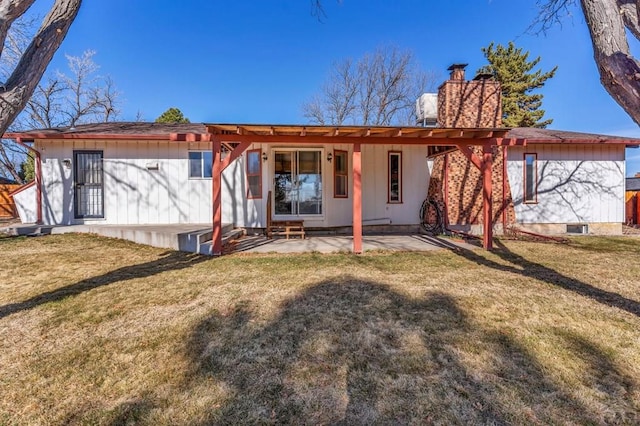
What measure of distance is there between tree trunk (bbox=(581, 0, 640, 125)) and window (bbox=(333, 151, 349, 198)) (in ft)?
20.1

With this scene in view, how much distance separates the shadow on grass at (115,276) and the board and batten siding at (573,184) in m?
9.28

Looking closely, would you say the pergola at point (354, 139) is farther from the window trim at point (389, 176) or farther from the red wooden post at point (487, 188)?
the window trim at point (389, 176)

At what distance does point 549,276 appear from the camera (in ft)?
15.8

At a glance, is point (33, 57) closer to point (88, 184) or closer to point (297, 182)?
point (297, 182)

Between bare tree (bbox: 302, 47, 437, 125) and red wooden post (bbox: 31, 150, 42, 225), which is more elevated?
bare tree (bbox: 302, 47, 437, 125)

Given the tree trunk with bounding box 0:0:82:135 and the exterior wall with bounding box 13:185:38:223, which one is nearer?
the tree trunk with bounding box 0:0:82:135

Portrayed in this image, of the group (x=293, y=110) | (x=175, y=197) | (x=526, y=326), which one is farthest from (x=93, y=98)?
(x=526, y=326)

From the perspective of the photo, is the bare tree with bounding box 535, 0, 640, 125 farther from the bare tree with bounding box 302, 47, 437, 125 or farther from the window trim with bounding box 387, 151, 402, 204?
the bare tree with bounding box 302, 47, 437, 125

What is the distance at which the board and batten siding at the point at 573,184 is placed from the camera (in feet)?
31.0

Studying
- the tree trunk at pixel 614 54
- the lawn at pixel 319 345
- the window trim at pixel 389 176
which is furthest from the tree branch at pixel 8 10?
the window trim at pixel 389 176

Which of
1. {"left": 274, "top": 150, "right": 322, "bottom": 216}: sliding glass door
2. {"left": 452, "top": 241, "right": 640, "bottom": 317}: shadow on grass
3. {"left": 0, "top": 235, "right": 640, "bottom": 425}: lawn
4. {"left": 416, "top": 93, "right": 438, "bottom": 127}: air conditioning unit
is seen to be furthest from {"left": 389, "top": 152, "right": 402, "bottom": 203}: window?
{"left": 0, "top": 235, "right": 640, "bottom": 425}: lawn

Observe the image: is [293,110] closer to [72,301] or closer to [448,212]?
[448,212]

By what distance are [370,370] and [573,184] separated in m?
10.5

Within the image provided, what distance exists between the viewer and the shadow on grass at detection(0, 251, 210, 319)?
3.68 meters
